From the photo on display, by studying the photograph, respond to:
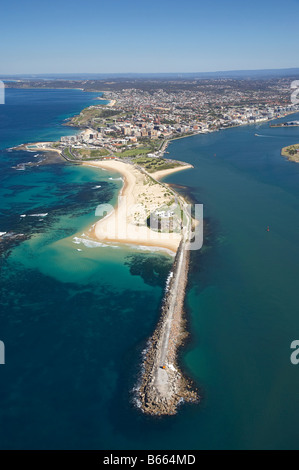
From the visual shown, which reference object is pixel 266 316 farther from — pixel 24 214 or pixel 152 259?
pixel 24 214

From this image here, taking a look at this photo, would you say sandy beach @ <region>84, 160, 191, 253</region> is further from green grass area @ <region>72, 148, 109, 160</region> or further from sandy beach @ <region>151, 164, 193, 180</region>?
green grass area @ <region>72, 148, 109, 160</region>

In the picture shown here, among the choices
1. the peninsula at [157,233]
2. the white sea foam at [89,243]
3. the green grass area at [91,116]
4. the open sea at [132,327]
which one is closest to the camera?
the open sea at [132,327]

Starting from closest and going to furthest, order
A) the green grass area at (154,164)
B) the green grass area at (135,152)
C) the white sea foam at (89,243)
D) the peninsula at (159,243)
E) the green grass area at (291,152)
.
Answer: the peninsula at (159,243) < the white sea foam at (89,243) < the green grass area at (154,164) < the green grass area at (291,152) < the green grass area at (135,152)

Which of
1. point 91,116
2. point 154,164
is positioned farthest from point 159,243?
point 91,116

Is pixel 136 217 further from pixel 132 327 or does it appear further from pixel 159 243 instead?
pixel 132 327

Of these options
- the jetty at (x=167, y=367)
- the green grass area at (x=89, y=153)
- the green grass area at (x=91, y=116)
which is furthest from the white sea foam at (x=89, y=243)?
the green grass area at (x=91, y=116)

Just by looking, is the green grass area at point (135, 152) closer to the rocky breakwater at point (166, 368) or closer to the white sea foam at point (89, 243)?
the white sea foam at point (89, 243)
